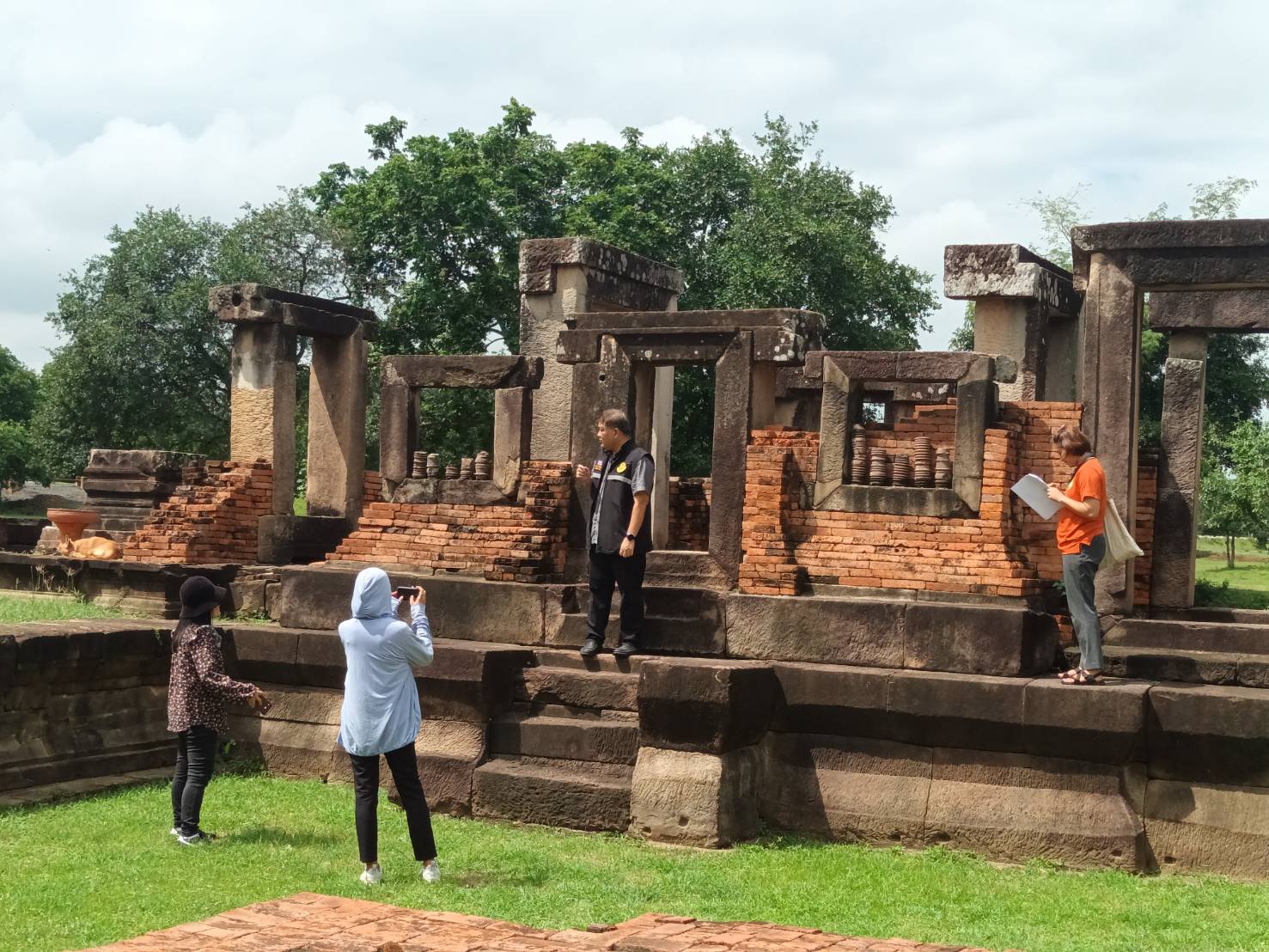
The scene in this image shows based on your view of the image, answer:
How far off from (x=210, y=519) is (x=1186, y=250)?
29.5ft

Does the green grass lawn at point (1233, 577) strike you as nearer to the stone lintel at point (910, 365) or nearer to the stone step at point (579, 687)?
the stone lintel at point (910, 365)

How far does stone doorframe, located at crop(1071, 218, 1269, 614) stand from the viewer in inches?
404

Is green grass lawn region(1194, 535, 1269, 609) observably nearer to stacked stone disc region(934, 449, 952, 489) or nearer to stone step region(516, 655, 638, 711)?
stacked stone disc region(934, 449, 952, 489)

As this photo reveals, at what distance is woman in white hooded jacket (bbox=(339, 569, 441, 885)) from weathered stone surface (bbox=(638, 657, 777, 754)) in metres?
1.36

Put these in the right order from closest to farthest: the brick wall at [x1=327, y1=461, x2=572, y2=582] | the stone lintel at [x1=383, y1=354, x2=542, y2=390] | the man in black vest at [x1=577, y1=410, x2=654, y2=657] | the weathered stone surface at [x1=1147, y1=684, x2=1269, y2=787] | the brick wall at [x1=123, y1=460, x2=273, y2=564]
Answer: the weathered stone surface at [x1=1147, y1=684, x2=1269, y2=787] < the man in black vest at [x1=577, y1=410, x2=654, y2=657] < the brick wall at [x1=327, y1=461, x2=572, y2=582] < the stone lintel at [x1=383, y1=354, x2=542, y2=390] < the brick wall at [x1=123, y1=460, x2=273, y2=564]

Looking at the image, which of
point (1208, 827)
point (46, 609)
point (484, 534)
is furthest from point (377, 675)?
point (46, 609)

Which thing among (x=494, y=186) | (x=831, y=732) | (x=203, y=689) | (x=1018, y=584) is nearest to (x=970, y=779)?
(x=831, y=732)

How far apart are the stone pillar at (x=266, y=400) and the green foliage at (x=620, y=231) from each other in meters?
8.01

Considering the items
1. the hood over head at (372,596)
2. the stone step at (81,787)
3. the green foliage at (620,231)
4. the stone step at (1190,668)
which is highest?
the green foliage at (620,231)

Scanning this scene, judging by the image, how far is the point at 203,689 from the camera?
24.0 ft

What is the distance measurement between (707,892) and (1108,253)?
6.28 meters

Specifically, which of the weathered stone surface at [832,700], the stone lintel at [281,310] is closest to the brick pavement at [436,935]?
the weathered stone surface at [832,700]

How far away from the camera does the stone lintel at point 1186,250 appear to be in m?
10.2

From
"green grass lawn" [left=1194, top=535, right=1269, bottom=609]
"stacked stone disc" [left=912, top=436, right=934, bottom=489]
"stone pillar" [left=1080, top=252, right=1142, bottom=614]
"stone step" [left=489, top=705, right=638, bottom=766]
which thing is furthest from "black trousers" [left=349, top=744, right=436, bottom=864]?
"green grass lawn" [left=1194, top=535, right=1269, bottom=609]
